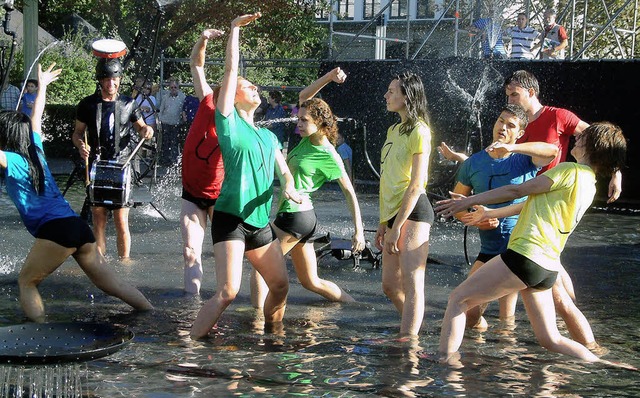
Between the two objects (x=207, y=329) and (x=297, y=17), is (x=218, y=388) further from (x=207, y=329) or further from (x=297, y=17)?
(x=297, y=17)

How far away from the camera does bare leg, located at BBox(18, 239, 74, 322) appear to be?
6.54 metres

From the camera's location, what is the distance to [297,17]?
3284 cm

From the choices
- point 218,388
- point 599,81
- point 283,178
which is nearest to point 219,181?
point 283,178

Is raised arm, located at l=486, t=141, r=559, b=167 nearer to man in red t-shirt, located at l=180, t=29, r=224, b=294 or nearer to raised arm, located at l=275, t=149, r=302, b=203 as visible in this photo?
raised arm, located at l=275, t=149, r=302, b=203

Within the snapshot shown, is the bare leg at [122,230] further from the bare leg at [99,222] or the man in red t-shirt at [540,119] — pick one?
the man in red t-shirt at [540,119]

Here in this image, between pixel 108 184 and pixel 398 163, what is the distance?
329 centimetres

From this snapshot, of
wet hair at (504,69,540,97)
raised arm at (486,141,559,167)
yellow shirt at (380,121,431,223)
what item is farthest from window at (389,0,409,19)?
raised arm at (486,141,559,167)

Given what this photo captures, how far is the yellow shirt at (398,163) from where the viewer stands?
6512 mm

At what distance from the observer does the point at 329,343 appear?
6.70m

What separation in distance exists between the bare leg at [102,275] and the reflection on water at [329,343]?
0.58ft

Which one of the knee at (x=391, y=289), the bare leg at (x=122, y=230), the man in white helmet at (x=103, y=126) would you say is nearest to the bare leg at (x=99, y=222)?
the man in white helmet at (x=103, y=126)

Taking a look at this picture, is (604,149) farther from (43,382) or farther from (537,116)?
(43,382)

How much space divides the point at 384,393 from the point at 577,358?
1.27 metres

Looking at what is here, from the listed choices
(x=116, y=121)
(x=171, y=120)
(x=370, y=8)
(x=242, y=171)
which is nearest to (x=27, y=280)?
(x=242, y=171)
